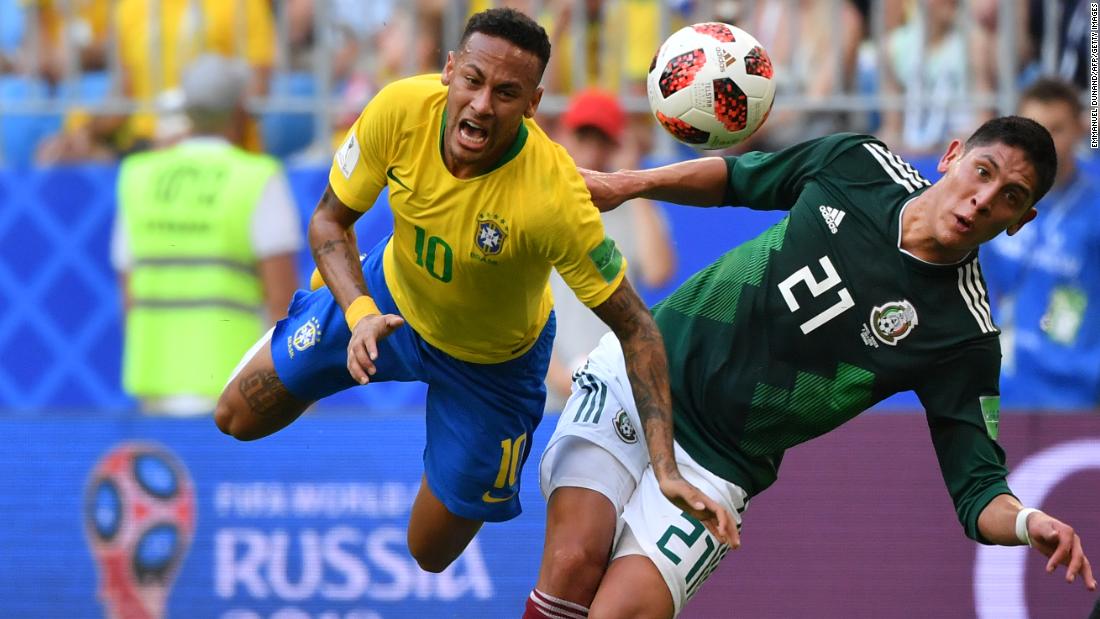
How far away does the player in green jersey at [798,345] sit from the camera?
226 inches

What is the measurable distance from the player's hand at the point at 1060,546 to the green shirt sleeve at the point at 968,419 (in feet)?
1.57

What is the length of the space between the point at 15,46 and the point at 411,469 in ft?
15.0

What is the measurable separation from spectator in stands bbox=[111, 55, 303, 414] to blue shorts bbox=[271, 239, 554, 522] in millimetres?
1918

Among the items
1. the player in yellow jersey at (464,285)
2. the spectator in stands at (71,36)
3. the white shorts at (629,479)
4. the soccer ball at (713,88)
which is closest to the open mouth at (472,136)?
the player in yellow jersey at (464,285)

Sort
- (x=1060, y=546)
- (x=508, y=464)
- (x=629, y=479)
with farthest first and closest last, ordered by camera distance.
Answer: (x=508, y=464)
(x=629, y=479)
(x=1060, y=546)

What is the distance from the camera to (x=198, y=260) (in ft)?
28.4

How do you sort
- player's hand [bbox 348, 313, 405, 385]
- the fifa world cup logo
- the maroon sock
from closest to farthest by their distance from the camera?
player's hand [bbox 348, 313, 405, 385] < the maroon sock < the fifa world cup logo

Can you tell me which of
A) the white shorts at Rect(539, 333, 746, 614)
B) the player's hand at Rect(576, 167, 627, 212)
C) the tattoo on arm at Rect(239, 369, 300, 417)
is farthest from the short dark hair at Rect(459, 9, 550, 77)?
the tattoo on arm at Rect(239, 369, 300, 417)

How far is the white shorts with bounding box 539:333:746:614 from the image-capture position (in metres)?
5.91

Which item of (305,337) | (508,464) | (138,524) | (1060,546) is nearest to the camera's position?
(1060,546)

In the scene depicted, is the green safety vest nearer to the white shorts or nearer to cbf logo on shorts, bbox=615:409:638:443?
the white shorts

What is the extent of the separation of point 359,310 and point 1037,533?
2.32 m

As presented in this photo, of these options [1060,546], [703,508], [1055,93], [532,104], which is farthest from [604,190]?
[1055,93]

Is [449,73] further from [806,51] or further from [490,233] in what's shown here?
[806,51]
